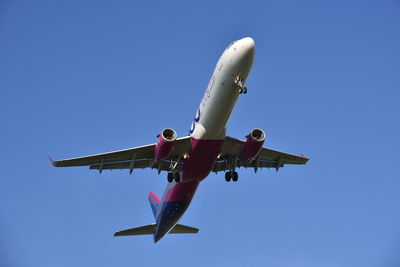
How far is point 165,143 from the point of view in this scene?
112 feet

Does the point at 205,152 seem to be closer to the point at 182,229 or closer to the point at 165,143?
the point at 165,143

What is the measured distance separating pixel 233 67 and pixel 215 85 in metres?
1.86

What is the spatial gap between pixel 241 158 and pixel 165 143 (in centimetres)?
681

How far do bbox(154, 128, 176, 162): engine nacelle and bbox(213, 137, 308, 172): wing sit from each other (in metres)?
4.10

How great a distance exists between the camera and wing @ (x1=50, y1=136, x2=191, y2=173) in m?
35.8

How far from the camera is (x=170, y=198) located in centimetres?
3994

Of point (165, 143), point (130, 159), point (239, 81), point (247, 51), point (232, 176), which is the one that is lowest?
point (165, 143)

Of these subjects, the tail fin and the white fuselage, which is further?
the tail fin

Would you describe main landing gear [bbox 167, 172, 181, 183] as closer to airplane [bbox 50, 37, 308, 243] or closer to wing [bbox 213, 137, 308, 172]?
airplane [bbox 50, 37, 308, 243]

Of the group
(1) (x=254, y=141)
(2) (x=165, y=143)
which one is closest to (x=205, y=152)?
(2) (x=165, y=143)

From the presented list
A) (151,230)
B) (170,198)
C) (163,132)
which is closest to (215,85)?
(163,132)

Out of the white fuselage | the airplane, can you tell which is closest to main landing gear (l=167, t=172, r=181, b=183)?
the airplane

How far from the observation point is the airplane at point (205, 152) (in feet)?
108

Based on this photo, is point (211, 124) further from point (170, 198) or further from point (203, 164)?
point (170, 198)
